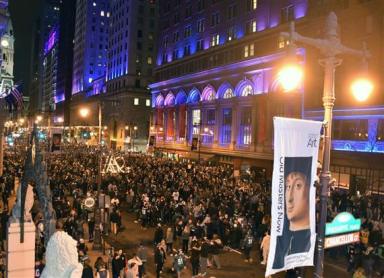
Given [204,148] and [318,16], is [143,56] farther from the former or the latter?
[318,16]

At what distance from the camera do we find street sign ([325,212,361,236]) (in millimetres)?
8203

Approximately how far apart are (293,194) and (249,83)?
49.8 metres

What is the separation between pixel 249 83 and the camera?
5581 cm

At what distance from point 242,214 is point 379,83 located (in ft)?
60.1

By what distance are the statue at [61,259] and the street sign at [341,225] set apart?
5.03 meters

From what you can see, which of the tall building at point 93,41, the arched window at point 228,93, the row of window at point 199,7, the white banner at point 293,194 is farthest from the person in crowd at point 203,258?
the tall building at point 93,41

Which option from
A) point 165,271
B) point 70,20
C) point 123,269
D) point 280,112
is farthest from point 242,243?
point 70,20

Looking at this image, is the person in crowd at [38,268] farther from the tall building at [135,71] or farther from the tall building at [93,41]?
the tall building at [93,41]

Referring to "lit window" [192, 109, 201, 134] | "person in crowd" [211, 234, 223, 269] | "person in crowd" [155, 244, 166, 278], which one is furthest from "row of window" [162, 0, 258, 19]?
"person in crowd" [155, 244, 166, 278]

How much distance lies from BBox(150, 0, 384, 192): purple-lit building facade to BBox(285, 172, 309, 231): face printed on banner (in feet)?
74.0

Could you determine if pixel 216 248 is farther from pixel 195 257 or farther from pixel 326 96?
pixel 326 96

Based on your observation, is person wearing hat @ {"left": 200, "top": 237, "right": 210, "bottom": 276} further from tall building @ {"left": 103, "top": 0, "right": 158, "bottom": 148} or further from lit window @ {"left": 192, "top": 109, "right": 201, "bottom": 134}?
tall building @ {"left": 103, "top": 0, "right": 158, "bottom": 148}

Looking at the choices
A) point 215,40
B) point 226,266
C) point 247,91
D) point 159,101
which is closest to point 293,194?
point 226,266

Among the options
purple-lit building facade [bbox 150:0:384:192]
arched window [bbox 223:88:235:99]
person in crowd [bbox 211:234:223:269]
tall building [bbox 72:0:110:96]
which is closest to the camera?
person in crowd [bbox 211:234:223:269]
